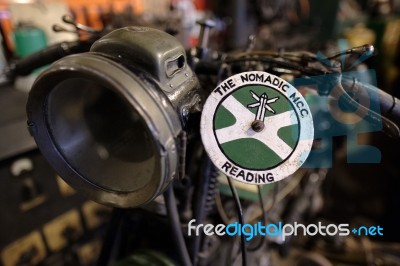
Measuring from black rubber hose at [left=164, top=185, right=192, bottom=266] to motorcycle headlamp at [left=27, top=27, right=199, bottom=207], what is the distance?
0.28 ft

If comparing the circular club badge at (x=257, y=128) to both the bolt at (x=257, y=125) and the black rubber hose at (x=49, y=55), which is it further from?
the black rubber hose at (x=49, y=55)

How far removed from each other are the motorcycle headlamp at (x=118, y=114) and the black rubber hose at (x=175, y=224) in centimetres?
9

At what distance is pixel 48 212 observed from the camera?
1.20 meters

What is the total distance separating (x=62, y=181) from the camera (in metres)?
1.20

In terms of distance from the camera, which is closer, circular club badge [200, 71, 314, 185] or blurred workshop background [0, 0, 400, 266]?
circular club badge [200, 71, 314, 185]

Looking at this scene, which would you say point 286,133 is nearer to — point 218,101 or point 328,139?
point 218,101

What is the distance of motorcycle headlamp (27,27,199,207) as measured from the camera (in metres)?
0.37

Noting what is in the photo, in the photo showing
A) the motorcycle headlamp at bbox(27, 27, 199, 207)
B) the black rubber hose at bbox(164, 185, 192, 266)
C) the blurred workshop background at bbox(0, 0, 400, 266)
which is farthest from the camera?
the blurred workshop background at bbox(0, 0, 400, 266)

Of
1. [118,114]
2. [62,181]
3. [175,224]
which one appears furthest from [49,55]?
[62,181]

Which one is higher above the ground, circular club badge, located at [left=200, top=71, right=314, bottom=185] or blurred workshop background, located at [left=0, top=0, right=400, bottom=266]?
circular club badge, located at [left=200, top=71, right=314, bottom=185]

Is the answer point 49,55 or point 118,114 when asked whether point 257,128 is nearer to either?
point 118,114

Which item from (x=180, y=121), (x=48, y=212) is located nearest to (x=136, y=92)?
(x=180, y=121)

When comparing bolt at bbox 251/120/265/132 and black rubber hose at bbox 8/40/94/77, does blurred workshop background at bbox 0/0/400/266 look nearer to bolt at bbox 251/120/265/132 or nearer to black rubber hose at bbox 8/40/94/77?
black rubber hose at bbox 8/40/94/77

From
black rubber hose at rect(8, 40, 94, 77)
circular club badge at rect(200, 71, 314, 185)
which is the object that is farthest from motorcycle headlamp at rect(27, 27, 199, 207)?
black rubber hose at rect(8, 40, 94, 77)
